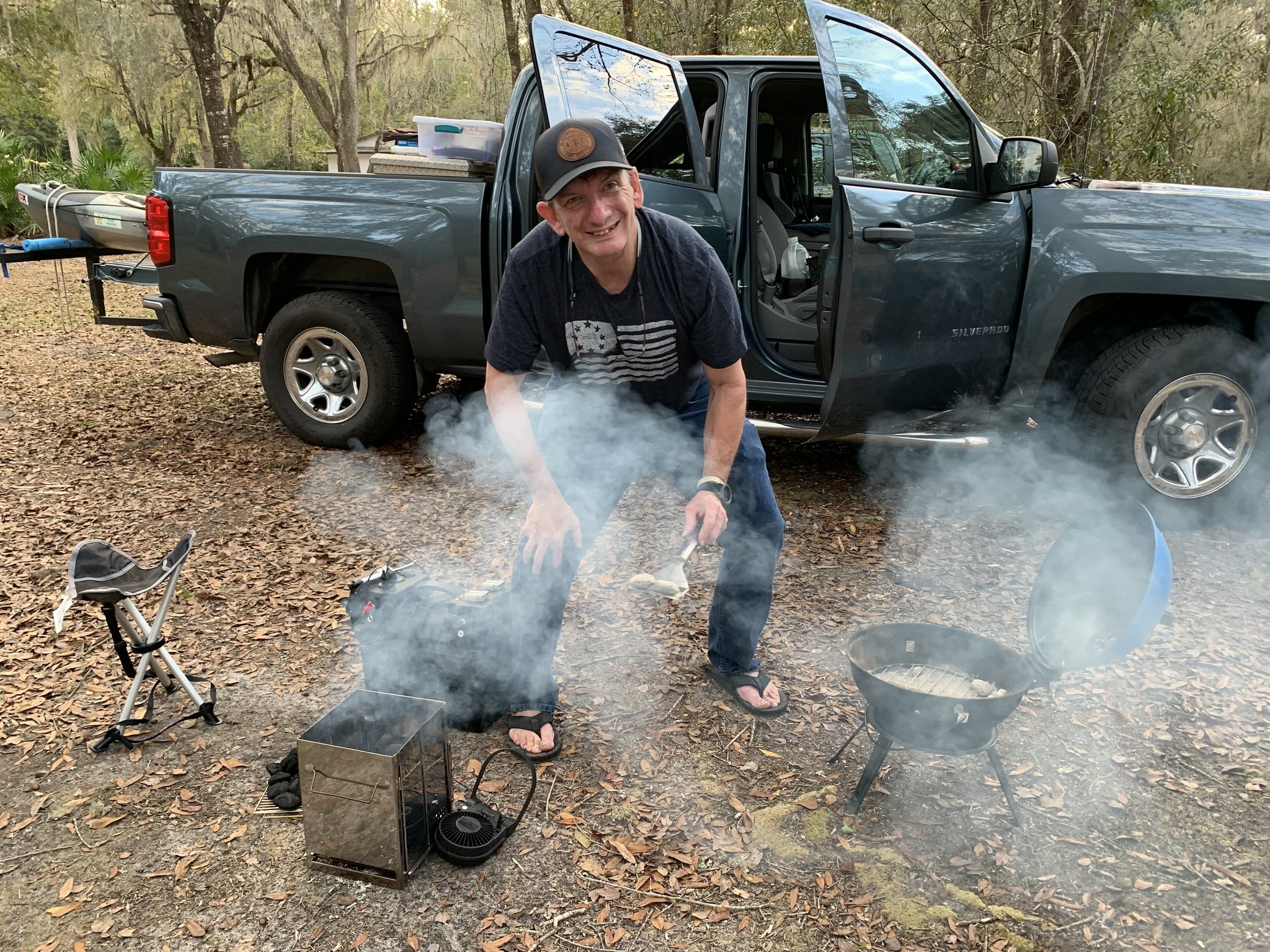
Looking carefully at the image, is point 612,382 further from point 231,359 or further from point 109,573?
point 231,359

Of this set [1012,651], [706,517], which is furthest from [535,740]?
[1012,651]

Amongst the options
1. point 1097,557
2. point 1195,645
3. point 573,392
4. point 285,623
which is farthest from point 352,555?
point 1195,645

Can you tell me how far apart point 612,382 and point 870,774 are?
146 centimetres

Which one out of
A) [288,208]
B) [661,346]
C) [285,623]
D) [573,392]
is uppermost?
[288,208]

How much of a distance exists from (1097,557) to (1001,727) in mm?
751

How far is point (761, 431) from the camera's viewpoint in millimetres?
4566

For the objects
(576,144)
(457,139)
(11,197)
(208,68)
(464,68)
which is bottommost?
(11,197)

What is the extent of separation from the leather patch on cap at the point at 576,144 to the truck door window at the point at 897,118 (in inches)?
81.2

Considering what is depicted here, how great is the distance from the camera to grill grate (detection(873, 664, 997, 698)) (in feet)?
8.53

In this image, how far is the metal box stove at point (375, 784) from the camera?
214 centimetres

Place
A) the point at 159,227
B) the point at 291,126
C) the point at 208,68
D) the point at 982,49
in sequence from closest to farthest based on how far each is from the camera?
the point at 159,227
the point at 982,49
the point at 208,68
the point at 291,126

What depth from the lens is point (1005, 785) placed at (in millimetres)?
2451

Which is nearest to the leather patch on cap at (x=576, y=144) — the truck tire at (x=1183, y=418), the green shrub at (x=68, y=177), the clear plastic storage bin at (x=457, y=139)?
the clear plastic storage bin at (x=457, y=139)

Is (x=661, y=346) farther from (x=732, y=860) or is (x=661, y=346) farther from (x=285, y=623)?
(x=285, y=623)
